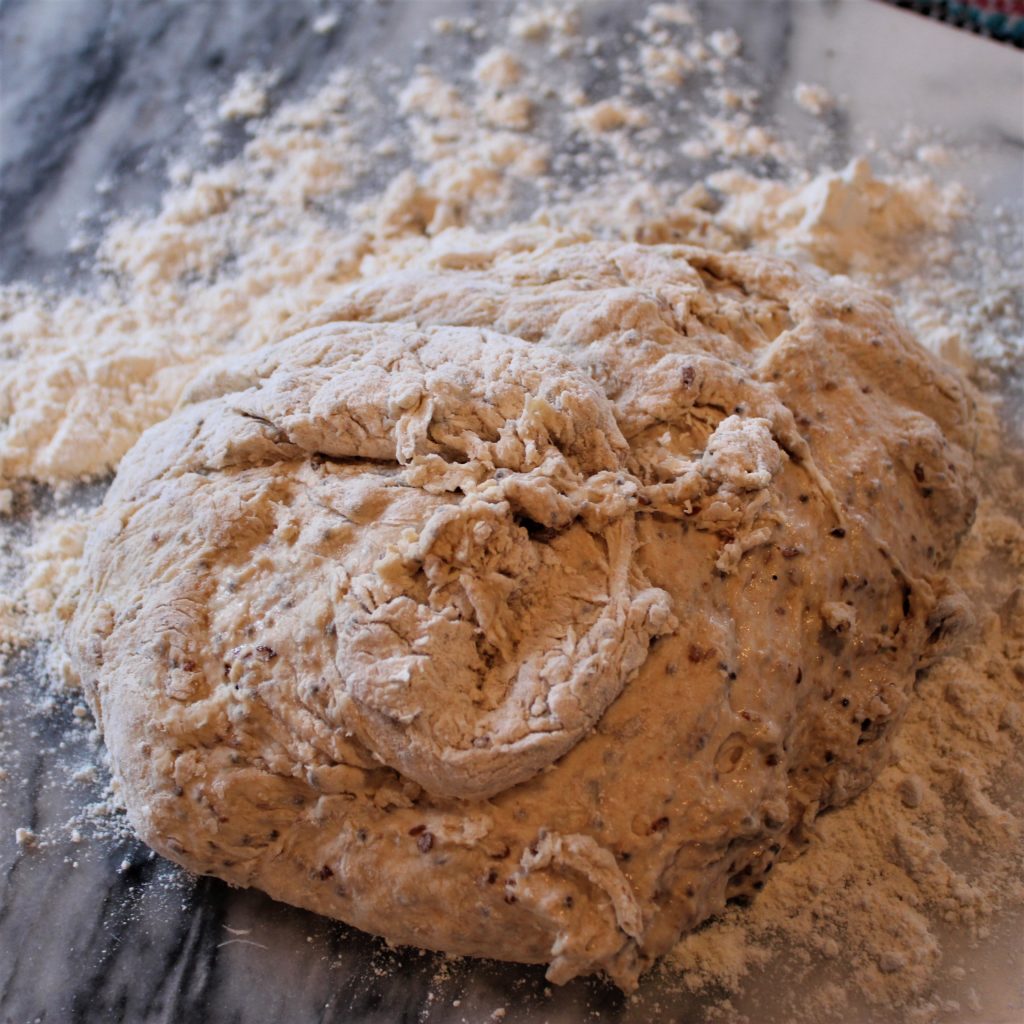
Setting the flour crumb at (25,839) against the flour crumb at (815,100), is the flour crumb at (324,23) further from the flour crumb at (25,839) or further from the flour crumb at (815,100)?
the flour crumb at (25,839)

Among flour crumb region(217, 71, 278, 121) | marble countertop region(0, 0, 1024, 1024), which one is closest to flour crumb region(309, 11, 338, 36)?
marble countertop region(0, 0, 1024, 1024)

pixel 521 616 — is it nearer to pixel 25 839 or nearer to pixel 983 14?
pixel 25 839

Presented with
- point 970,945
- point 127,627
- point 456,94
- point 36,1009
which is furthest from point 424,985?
point 456,94

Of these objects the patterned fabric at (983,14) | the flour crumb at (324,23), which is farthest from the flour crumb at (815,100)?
the flour crumb at (324,23)

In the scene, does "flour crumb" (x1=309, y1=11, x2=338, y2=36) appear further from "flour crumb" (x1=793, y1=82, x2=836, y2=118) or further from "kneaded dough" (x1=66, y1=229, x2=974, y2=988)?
"kneaded dough" (x1=66, y1=229, x2=974, y2=988)

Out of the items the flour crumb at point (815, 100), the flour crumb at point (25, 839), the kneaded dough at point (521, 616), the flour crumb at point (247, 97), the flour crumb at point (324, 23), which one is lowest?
the flour crumb at point (25, 839)

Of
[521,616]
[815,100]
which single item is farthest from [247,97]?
[521,616]

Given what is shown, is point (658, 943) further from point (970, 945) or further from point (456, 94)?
point (456, 94)
